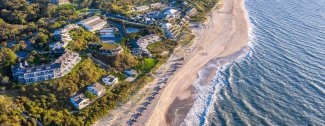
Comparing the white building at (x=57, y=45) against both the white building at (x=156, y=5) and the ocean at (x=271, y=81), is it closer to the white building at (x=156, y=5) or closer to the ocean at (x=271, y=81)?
the ocean at (x=271, y=81)

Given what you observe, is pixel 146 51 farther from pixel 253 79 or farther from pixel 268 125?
pixel 268 125

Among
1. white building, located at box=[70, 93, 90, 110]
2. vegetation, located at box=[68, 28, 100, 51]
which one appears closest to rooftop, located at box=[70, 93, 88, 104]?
white building, located at box=[70, 93, 90, 110]

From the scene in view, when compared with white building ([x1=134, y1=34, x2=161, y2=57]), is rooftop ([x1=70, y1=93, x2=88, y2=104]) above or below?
below

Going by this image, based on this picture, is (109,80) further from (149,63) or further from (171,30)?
(171,30)

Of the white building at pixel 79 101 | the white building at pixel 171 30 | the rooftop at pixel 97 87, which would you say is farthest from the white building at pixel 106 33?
the white building at pixel 79 101

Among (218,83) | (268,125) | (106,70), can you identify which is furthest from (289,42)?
(106,70)

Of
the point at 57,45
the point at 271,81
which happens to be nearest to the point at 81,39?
the point at 57,45

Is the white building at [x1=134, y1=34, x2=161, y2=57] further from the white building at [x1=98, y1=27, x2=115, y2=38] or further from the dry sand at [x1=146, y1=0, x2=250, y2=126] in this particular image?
the dry sand at [x1=146, y1=0, x2=250, y2=126]
